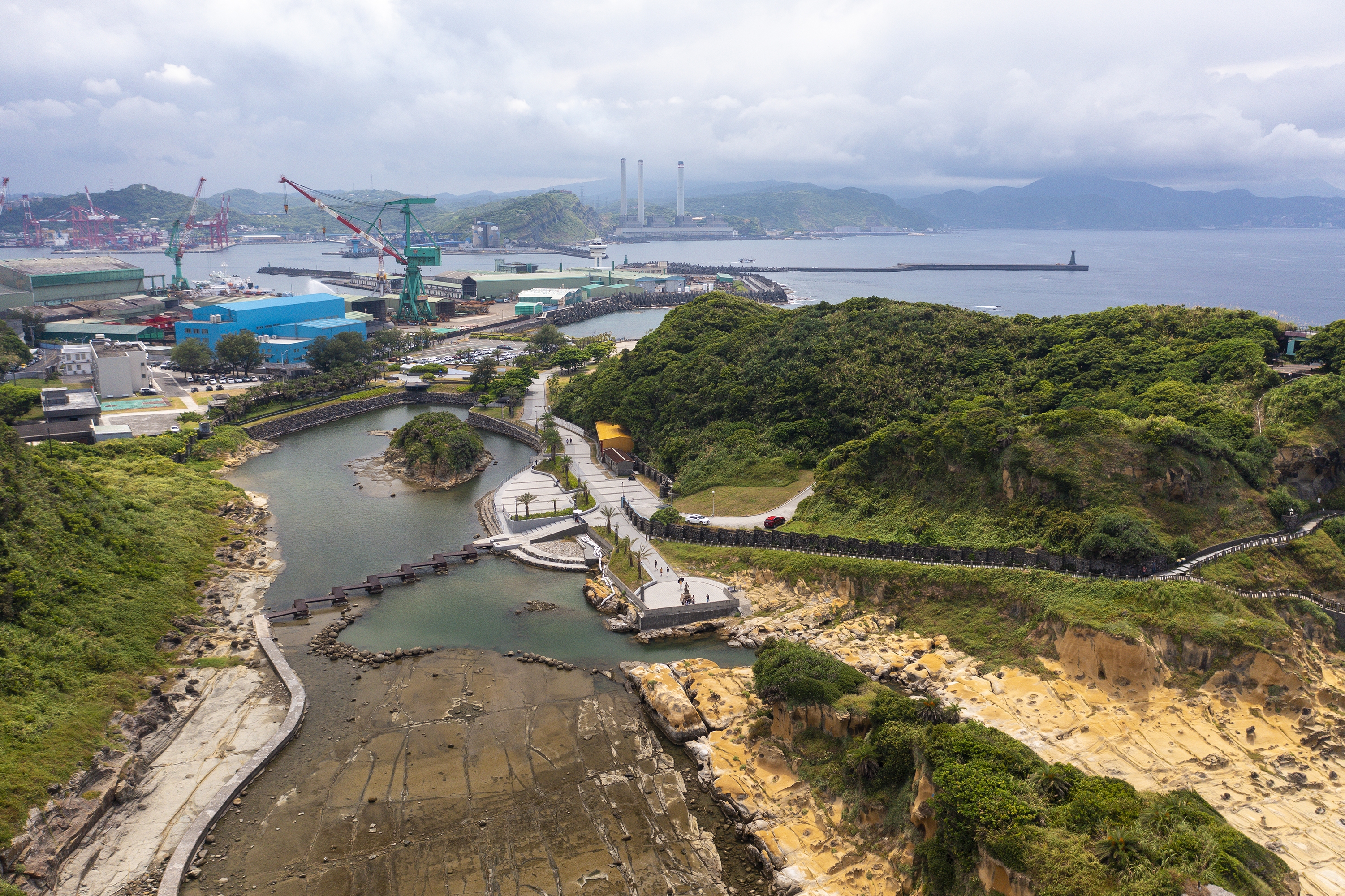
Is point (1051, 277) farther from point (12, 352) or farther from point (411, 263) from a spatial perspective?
point (12, 352)

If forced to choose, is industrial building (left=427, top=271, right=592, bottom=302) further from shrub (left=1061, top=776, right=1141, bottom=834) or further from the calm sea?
shrub (left=1061, top=776, right=1141, bottom=834)

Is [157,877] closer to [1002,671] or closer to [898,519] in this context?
[1002,671]

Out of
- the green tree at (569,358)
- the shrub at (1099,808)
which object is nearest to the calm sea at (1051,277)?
the green tree at (569,358)

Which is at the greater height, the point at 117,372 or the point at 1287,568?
the point at 117,372

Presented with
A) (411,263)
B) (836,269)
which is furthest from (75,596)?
(836,269)

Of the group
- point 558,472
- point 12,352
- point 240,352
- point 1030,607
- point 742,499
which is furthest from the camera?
point 240,352

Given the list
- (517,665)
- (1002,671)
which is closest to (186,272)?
(517,665)

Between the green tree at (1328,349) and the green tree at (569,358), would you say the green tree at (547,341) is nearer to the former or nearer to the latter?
the green tree at (569,358)
